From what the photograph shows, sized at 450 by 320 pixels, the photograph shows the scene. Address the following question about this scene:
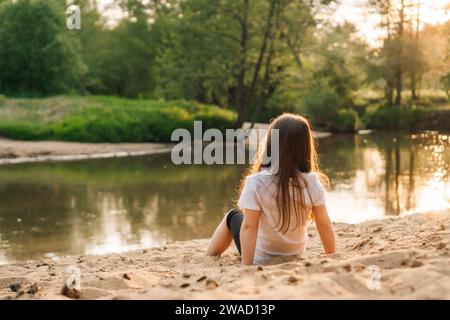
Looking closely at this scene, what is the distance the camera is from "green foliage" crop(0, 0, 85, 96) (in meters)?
26.8

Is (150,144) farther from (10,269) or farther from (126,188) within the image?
(10,269)

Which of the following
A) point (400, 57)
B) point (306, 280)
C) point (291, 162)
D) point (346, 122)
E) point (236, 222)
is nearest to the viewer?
point (306, 280)

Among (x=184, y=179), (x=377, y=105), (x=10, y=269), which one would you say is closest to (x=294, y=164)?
(x=10, y=269)

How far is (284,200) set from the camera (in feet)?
12.6

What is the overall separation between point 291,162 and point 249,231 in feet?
1.58

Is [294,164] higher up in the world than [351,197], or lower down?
higher up

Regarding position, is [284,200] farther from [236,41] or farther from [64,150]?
[236,41]

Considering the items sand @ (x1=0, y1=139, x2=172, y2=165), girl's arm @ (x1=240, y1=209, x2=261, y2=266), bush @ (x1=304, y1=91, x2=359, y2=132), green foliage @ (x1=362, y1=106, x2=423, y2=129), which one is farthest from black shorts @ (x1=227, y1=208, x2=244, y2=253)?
green foliage @ (x1=362, y1=106, x2=423, y2=129)

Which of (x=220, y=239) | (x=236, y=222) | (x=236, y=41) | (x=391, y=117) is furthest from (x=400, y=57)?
(x=236, y=222)

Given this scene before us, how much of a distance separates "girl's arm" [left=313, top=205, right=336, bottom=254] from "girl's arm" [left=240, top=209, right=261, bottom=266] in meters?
0.37

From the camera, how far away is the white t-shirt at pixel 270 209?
3832 millimetres

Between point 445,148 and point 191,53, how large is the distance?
1090 centimetres

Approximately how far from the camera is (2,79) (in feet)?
91.7

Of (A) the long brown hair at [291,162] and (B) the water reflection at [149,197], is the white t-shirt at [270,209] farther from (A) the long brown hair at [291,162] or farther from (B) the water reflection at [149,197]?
(B) the water reflection at [149,197]
